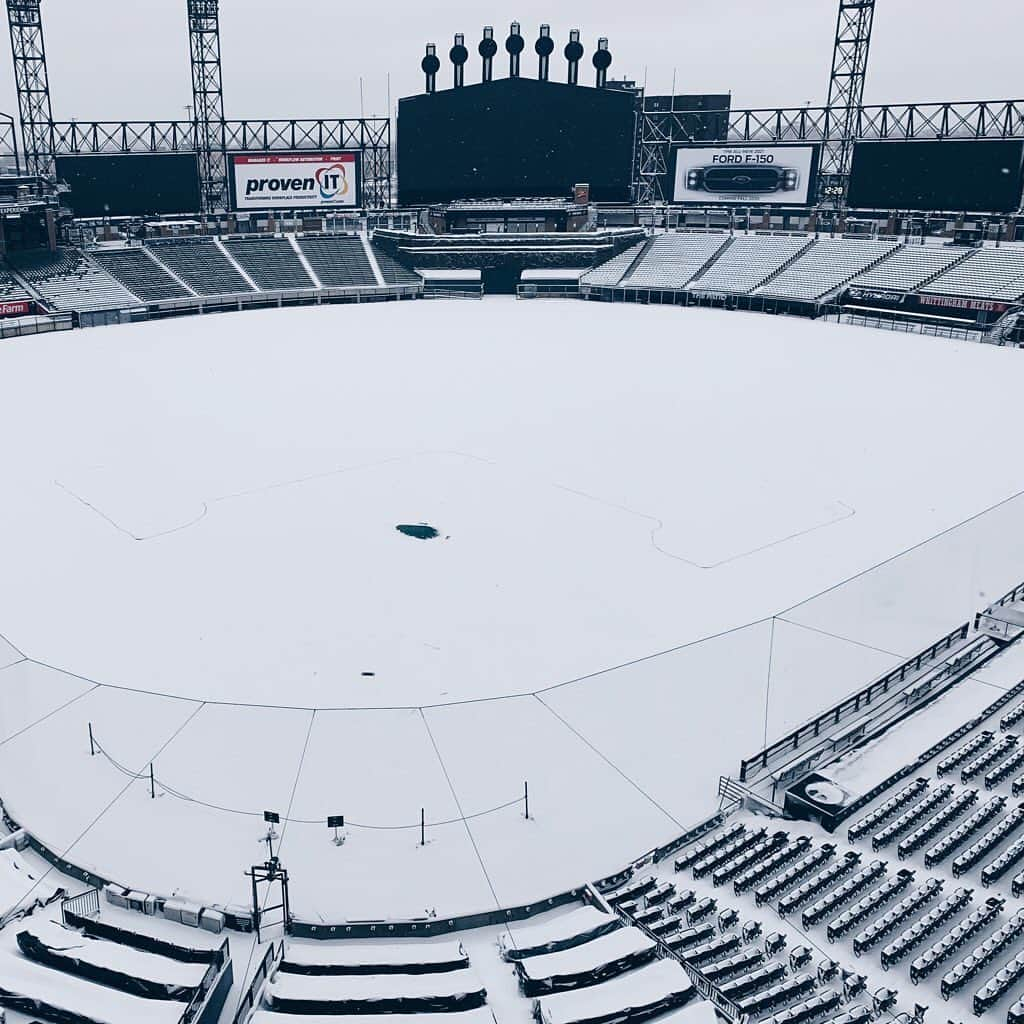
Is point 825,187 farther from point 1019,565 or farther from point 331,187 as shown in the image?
point 1019,565

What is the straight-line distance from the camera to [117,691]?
1639cm

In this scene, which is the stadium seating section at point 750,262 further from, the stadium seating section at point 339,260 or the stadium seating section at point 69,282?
the stadium seating section at point 69,282

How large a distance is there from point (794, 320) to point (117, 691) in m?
47.8

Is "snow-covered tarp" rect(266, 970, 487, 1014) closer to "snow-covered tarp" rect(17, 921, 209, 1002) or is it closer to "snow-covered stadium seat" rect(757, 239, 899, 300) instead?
"snow-covered tarp" rect(17, 921, 209, 1002)

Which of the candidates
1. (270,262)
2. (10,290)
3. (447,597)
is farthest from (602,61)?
(447,597)

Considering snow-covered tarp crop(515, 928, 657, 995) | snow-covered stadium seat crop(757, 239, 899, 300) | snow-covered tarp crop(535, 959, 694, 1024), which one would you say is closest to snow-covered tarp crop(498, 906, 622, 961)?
snow-covered tarp crop(515, 928, 657, 995)

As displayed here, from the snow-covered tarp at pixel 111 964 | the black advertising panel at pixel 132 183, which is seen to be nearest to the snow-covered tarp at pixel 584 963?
the snow-covered tarp at pixel 111 964

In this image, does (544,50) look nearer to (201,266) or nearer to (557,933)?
(201,266)

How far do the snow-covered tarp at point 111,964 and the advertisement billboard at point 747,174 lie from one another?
6261 centimetres

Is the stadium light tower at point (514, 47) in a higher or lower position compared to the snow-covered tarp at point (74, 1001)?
higher

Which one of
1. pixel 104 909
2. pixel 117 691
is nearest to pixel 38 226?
pixel 117 691

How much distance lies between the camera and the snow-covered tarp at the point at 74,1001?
10281 millimetres

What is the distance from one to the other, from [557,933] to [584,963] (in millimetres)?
677

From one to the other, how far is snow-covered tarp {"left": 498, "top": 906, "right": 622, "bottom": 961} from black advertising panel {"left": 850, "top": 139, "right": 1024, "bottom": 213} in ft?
185
